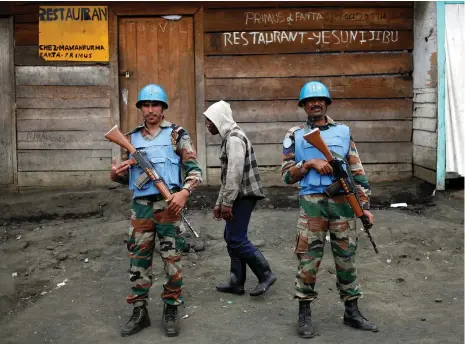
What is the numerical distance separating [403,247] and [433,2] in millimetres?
3680

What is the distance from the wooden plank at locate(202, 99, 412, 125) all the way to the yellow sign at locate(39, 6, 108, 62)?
6.06 ft

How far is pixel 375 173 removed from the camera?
983 cm

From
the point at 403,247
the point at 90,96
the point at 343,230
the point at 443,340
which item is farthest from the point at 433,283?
the point at 90,96

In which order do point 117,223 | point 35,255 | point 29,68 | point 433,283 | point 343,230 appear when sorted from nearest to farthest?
1. point 343,230
2. point 433,283
3. point 35,255
4. point 117,223
5. point 29,68

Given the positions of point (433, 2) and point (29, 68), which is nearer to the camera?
point (433, 2)

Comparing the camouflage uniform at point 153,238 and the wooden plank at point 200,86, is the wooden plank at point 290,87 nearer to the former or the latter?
the wooden plank at point 200,86

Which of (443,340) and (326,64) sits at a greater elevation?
(326,64)

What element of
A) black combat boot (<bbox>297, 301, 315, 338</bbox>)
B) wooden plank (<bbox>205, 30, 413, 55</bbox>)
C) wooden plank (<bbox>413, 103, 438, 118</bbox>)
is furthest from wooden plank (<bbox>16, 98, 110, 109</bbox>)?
black combat boot (<bbox>297, 301, 315, 338</bbox>)

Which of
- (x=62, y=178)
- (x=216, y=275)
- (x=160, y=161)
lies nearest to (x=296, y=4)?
(x=62, y=178)

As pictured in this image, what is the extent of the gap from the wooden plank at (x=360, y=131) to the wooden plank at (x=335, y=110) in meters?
0.08

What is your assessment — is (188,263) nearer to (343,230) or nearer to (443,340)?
(343,230)

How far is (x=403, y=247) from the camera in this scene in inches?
291

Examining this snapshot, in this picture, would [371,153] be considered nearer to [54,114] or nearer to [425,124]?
[425,124]

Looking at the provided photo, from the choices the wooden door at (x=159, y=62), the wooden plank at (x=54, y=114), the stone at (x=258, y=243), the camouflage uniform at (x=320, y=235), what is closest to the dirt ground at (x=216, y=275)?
the stone at (x=258, y=243)
